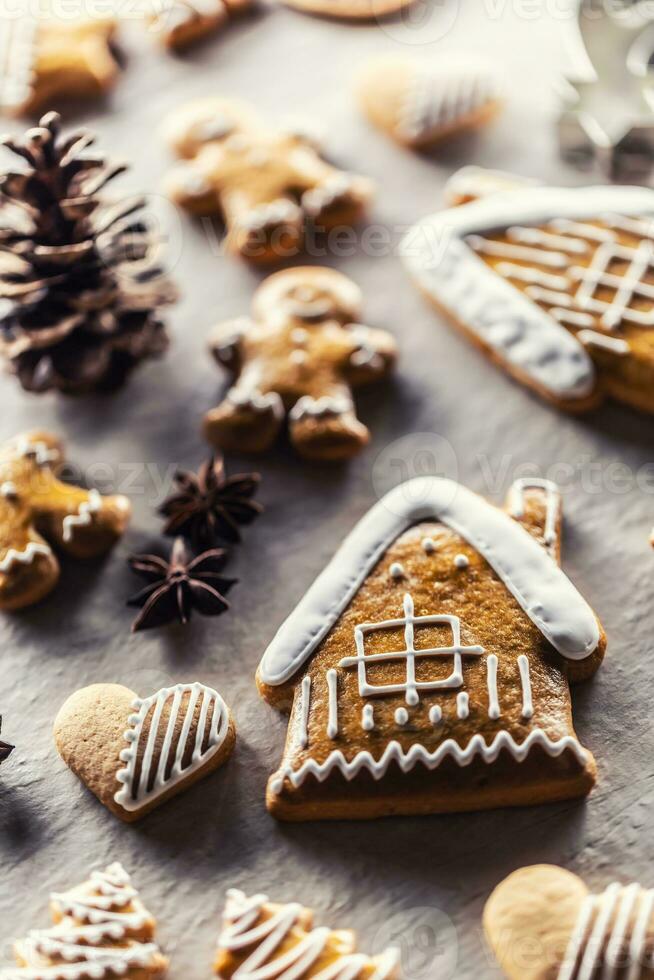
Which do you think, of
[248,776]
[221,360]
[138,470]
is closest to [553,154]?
[221,360]

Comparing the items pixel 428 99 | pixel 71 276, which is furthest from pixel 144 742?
pixel 428 99

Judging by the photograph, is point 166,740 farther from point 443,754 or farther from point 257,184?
point 257,184

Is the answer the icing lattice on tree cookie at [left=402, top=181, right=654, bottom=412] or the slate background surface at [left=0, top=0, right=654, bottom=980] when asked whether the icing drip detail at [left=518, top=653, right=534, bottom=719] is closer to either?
the slate background surface at [left=0, top=0, right=654, bottom=980]

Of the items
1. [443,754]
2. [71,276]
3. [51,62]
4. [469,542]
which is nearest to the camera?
[443,754]

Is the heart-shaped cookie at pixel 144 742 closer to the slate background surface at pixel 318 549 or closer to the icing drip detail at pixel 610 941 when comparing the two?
the slate background surface at pixel 318 549

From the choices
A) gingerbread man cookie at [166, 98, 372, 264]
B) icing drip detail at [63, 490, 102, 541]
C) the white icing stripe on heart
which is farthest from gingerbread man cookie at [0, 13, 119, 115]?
the white icing stripe on heart

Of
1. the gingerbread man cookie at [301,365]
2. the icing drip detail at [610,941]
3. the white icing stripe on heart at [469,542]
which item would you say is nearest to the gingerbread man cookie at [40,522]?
the gingerbread man cookie at [301,365]
